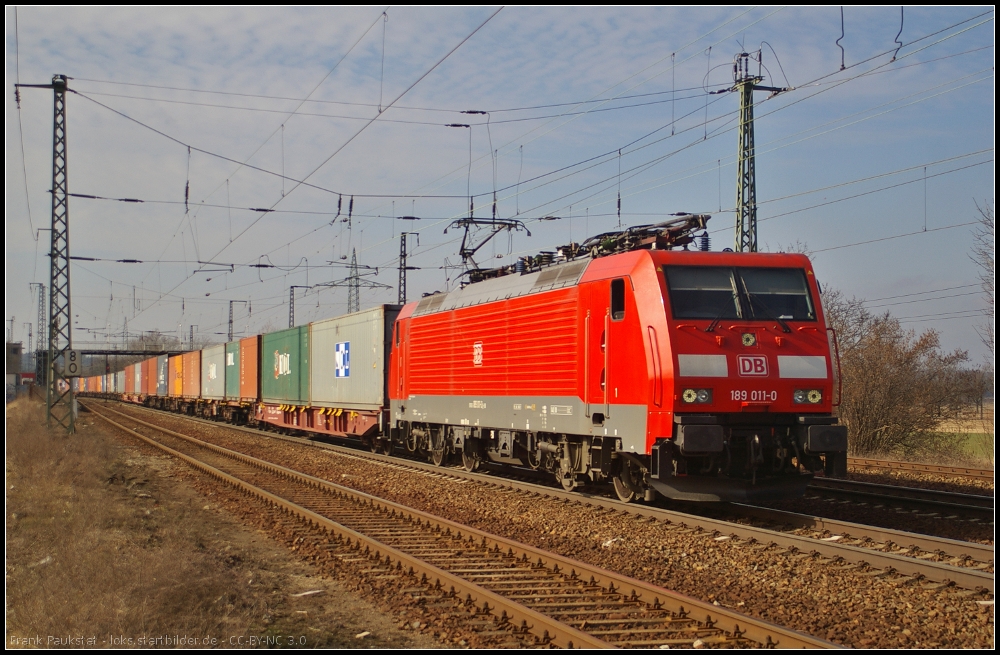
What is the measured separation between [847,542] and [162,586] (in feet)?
23.7

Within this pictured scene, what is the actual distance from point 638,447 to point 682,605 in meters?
4.36

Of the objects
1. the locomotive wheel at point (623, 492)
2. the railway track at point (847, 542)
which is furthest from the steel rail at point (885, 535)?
the locomotive wheel at point (623, 492)

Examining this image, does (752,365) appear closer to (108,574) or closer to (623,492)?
(623,492)

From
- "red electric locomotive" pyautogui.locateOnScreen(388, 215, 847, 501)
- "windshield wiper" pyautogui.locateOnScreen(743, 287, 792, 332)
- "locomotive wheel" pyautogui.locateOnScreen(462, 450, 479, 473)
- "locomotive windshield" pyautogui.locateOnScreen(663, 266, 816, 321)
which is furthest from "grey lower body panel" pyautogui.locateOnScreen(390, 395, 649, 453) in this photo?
"windshield wiper" pyautogui.locateOnScreen(743, 287, 792, 332)

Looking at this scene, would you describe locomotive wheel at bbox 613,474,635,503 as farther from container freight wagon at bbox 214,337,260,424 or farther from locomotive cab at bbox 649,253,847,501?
container freight wagon at bbox 214,337,260,424

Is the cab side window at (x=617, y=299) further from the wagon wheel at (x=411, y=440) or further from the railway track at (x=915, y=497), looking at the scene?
the wagon wheel at (x=411, y=440)

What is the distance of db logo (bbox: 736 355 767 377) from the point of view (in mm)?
11156

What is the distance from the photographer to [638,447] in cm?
1145

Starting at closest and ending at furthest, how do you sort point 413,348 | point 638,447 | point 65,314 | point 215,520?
point 638,447
point 215,520
point 413,348
point 65,314

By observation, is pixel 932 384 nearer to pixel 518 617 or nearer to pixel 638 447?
pixel 638 447

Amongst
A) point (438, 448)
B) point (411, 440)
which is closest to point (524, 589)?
point (438, 448)

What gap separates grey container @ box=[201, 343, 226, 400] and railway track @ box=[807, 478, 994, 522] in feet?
105

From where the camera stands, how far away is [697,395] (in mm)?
10961

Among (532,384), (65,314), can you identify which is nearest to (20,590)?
(532,384)
